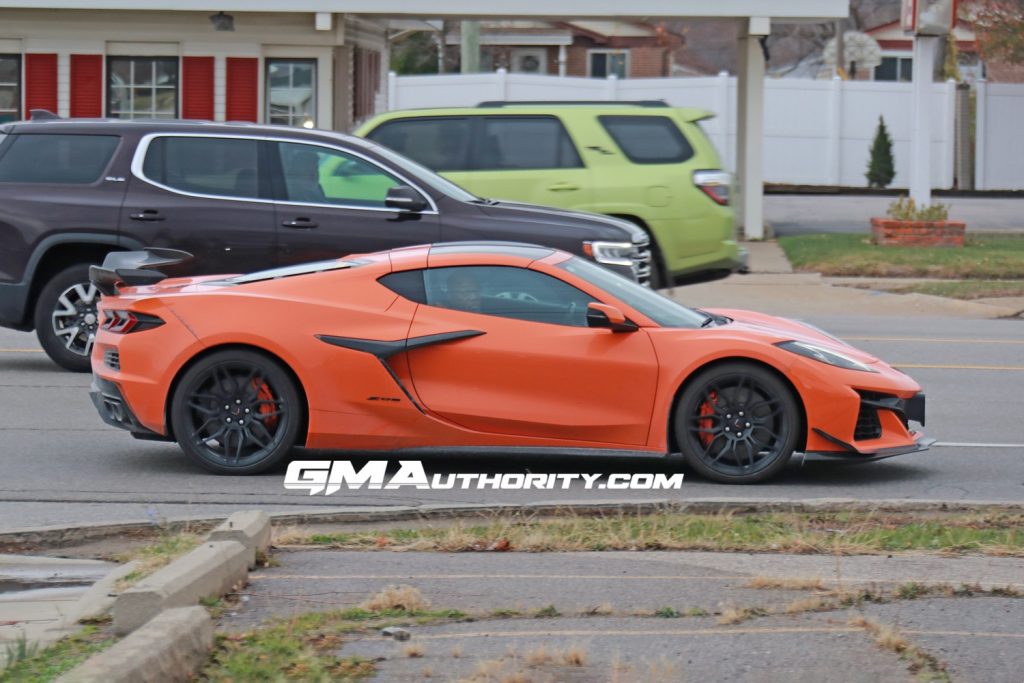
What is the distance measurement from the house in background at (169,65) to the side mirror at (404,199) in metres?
11.7

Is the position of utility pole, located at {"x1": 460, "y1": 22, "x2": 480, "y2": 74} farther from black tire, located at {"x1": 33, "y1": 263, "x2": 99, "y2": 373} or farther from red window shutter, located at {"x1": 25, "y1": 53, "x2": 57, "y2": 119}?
black tire, located at {"x1": 33, "y1": 263, "x2": 99, "y2": 373}

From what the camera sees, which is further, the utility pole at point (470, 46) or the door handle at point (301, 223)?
the utility pole at point (470, 46)

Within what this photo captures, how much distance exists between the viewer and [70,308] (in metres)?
11.6

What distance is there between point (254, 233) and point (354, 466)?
3551 mm

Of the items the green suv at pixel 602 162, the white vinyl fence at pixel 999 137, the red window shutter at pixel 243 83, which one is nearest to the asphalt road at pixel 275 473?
the green suv at pixel 602 162

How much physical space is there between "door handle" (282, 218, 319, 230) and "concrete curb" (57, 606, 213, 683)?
6.88m

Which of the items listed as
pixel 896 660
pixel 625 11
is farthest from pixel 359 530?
pixel 625 11

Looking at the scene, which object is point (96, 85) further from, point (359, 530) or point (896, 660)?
point (896, 660)

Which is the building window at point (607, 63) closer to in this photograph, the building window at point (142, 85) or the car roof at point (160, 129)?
the building window at point (142, 85)

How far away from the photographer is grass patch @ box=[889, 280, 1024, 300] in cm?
1809

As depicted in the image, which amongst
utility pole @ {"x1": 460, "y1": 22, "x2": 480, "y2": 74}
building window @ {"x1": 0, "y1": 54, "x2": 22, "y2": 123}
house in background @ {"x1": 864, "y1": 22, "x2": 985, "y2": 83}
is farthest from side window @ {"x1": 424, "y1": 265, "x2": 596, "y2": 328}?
house in background @ {"x1": 864, "y1": 22, "x2": 985, "y2": 83}

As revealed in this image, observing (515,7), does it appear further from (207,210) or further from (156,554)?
(156,554)

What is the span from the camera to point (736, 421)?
8031mm

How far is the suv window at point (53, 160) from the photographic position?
11719mm
